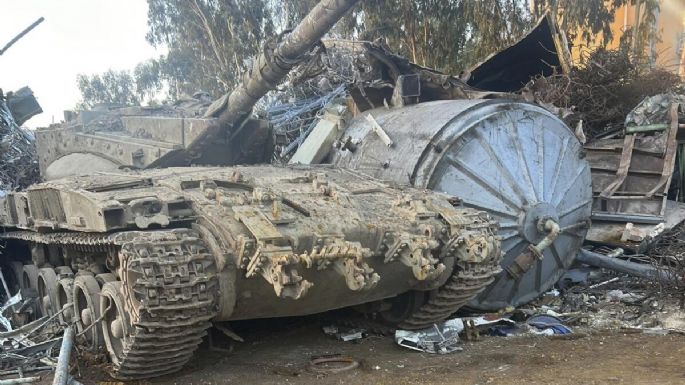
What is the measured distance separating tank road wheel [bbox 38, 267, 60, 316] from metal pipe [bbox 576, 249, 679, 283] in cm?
645

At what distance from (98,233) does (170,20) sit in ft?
83.2

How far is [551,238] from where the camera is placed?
Answer: 301 inches

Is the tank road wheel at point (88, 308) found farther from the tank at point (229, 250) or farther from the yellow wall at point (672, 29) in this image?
→ the yellow wall at point (672, 29)

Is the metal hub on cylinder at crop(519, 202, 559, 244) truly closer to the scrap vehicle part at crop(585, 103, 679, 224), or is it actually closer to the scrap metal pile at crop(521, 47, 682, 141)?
the scrap vehicle part at crop(585, 103, 679, 224)

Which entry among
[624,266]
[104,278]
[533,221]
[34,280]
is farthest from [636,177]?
[34,280]

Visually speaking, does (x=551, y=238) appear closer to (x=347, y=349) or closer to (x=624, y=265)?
(x=624, y=265)

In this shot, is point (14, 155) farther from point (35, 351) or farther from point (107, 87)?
point (107, 87)

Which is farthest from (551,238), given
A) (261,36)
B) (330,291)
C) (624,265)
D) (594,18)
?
(261,36)

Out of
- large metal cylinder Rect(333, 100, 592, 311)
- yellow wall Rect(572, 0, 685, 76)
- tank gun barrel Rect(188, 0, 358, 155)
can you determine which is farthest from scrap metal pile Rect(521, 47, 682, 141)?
tank gun barrel Rect(188, 0, 358, 155)

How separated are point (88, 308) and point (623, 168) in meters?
8.01

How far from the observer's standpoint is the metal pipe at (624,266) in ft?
26.2

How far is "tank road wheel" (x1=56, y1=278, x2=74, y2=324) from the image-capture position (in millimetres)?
6224

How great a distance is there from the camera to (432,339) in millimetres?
6527

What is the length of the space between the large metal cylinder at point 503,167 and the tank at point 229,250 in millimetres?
1304
